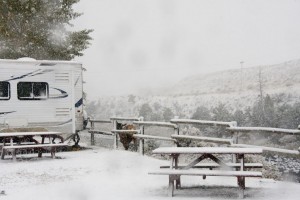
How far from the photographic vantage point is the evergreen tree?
23.3 metres

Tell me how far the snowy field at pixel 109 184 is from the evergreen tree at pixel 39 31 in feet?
44.1

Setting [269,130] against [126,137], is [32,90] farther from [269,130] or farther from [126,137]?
[269,130]

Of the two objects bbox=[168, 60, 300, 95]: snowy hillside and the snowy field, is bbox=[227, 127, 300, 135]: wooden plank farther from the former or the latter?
bbox=[168, 60, 300, 95]: snowy hillside

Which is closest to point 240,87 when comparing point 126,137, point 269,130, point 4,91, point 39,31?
point 39,31

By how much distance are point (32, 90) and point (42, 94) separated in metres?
0.36

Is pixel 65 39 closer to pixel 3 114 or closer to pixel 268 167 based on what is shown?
pixel 3 114

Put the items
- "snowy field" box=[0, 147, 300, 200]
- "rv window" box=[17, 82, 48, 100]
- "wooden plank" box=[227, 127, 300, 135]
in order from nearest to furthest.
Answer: "snowy field" box=[0, 147, 300, 200] → "wooden plank" box=[227, 127, 300, 135] → "rv window" box=[17, 82, 48, 100]

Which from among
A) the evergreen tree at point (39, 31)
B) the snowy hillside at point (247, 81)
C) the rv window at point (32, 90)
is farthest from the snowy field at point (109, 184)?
the snowy hillside at point (247, 81)

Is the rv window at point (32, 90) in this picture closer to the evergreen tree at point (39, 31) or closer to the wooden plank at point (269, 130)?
the wooden plank at point (269, 130)

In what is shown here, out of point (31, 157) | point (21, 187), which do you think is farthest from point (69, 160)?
point (21, 187)

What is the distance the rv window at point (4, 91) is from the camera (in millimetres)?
13633

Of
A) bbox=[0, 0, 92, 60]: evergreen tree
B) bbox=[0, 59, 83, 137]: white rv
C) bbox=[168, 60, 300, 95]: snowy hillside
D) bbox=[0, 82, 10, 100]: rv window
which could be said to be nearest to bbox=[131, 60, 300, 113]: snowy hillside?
bbox=[168, 60, 300, 95]: snowy hillside

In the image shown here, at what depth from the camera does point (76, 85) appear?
1546 centimetres

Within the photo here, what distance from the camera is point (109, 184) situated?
8.31m
